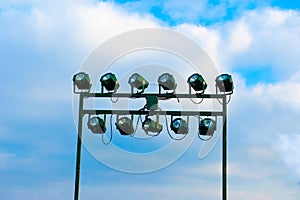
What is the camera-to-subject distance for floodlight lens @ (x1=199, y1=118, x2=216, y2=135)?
48.0 feet

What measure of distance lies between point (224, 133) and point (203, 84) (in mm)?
1168

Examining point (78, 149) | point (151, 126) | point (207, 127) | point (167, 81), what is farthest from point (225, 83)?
point (78, 149)

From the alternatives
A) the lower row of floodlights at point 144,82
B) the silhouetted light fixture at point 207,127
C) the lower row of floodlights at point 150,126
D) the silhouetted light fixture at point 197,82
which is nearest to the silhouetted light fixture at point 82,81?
the lower row of floodlights at point 144,82

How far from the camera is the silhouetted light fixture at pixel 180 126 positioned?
14.8m

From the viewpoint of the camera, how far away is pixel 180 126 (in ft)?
48.4

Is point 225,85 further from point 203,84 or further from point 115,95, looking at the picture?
point 115,95

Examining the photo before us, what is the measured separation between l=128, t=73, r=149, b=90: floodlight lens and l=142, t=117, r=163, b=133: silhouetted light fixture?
803mm

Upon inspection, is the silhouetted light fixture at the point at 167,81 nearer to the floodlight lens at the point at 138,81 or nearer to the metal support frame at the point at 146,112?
the metal support frame at the point at 146,112

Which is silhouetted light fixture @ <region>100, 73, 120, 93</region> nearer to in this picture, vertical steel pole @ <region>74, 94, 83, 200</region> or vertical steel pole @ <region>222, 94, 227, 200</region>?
vertical steel pole @ <region>74, 94, 83, 200</region>

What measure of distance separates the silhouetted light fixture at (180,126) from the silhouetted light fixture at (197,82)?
31.5 inches

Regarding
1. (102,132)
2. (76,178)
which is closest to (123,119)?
(102,132)

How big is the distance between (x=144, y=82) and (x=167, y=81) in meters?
0.58

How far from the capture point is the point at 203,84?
14906 mm

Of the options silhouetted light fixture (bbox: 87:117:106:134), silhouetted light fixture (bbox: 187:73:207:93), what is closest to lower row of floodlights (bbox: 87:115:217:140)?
silhouetted light fixture (bbox: 87:117:106:134)
